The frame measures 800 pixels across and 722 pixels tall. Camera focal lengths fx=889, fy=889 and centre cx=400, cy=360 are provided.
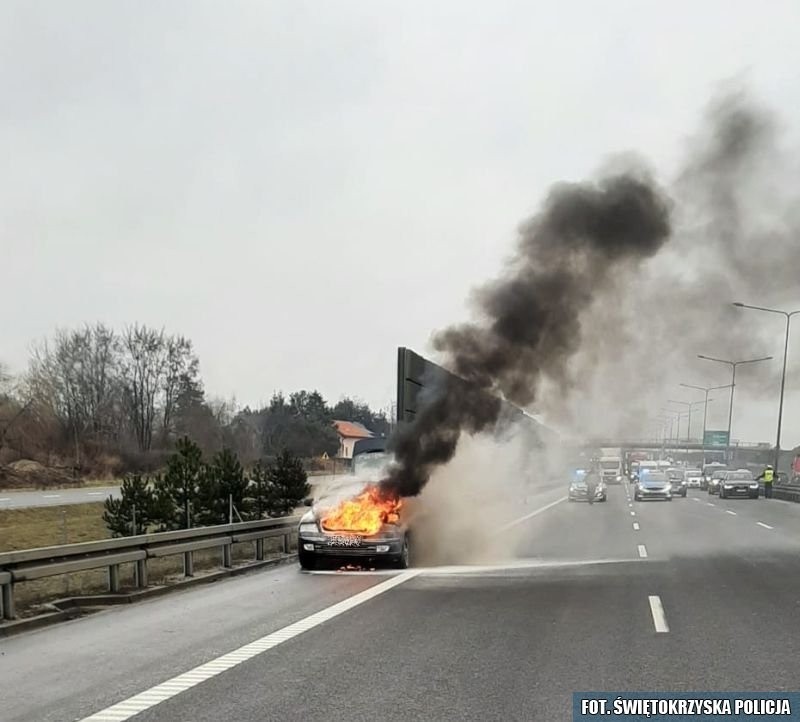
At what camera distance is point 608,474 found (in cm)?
7219

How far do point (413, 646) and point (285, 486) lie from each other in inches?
724

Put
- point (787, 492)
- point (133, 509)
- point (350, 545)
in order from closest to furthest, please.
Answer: point (350, 545) → point (133, 509) → point (787, 492)

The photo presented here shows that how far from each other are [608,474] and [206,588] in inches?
2489

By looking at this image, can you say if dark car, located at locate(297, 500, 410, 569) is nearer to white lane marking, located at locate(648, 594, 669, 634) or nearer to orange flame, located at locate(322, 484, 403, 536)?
orange flame, located at locate(322, 484, 403, 536)

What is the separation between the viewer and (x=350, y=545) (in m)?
14.0

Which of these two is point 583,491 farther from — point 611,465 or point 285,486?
point 611,465

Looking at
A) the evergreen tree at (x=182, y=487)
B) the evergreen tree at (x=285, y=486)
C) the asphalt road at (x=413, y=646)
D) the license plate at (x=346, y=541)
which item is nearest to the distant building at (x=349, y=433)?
the evergreen tree at (x=285, y=486)

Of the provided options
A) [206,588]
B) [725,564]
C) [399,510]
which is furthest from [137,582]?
[725,564]

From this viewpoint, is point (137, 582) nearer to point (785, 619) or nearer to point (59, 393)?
point (785, 619)

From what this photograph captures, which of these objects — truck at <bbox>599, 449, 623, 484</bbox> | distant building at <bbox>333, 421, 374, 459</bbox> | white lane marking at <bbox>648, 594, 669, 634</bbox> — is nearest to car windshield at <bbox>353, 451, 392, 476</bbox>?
white lane marking at <bbox>648, 594, 669, 634</bbox>

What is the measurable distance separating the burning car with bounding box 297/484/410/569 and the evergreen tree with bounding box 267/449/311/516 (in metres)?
10.8

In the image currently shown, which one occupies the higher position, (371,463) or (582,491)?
(371,463)

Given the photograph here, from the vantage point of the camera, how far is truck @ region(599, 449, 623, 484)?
2822 inches

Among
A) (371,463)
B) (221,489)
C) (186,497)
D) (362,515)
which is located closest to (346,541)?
(362,515)
